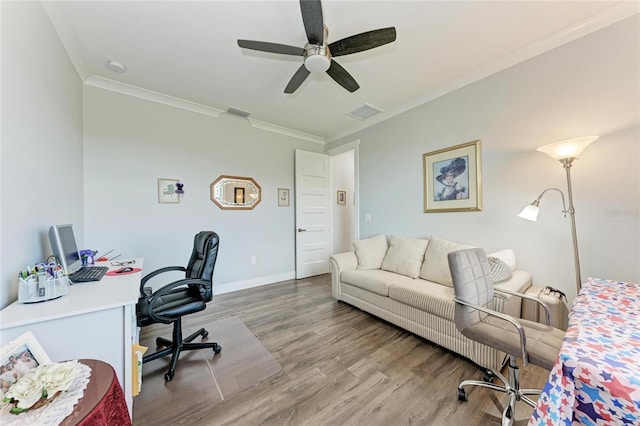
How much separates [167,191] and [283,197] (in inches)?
67.5

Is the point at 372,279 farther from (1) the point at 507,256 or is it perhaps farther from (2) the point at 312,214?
(2) the point at 312,214

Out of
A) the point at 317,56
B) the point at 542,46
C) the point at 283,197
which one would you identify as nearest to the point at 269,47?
the point at 317,56

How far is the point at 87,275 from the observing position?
62.7 inches

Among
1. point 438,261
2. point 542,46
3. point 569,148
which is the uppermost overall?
point 542,46

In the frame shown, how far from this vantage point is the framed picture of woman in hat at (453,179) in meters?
2.45

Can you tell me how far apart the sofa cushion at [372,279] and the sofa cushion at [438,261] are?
256mm

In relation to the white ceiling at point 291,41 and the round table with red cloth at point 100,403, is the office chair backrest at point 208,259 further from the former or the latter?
the white ceiling at point 291,41

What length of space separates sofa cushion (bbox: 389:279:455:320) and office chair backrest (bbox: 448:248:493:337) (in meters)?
0.37

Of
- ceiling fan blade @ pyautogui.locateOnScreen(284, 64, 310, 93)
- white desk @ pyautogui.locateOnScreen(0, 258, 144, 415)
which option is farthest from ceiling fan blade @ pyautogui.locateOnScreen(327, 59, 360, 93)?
white desk @ pyautogui.locateOnScreen(0, 258, 144, 415)

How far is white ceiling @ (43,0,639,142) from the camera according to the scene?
1.68m

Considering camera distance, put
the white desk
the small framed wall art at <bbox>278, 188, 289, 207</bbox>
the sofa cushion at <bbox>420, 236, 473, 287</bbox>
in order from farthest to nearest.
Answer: the small framed wall art at <bbox>278, 188, 289, 207</bbox>
the sofa cushion at <bbox>420, 236, 473, 287</bbox>
the white desk

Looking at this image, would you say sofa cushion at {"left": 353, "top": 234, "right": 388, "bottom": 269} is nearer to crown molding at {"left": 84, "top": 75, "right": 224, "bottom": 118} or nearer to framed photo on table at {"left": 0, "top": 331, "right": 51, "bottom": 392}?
framed photo on table at {"left": 0, "top": 331, "right": 51, "bottom": 392}

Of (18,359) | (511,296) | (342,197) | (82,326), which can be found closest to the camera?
(18,359)

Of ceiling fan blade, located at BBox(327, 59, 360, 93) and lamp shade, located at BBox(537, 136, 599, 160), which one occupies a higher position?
ceiling fan blade, located at BBox(327, 59, 360, 93)
